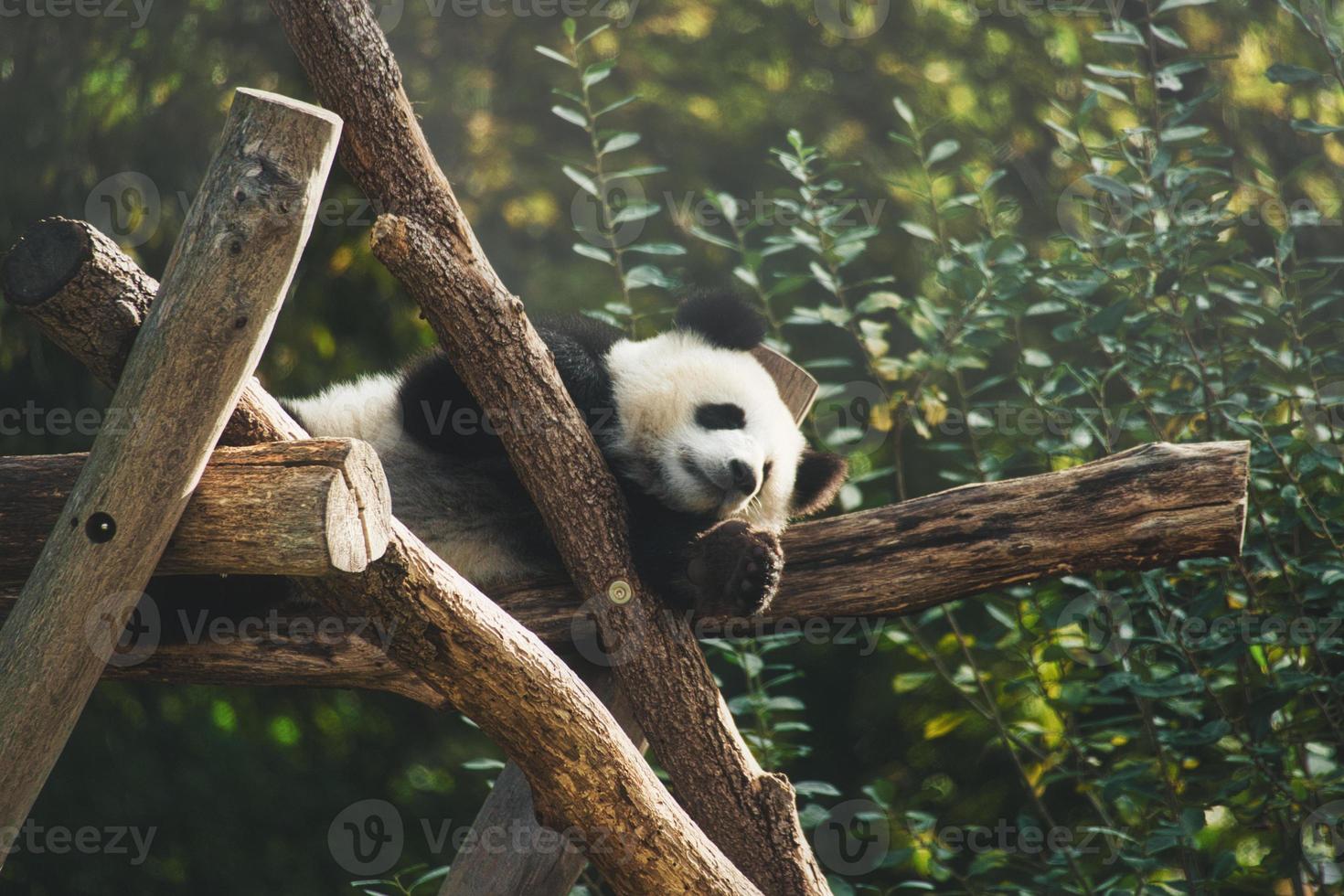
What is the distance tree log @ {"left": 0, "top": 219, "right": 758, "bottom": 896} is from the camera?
188cm

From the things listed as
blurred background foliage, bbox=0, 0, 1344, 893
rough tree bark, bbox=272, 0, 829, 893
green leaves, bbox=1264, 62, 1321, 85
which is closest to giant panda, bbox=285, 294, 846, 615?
rough tree bark, bbox=272, 0, 829, 893

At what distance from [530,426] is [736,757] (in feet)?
2.83

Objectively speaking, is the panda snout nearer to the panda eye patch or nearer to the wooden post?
the panda eye patch

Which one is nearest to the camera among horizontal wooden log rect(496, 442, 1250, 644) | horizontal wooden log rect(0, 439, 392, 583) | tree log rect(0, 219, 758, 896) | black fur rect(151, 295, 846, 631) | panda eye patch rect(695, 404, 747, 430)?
horizontal wooden log rect(0, 439, 392, 583)

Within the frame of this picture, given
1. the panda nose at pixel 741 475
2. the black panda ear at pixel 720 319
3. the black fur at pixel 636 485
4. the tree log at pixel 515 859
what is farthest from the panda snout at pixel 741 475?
the tree log at pixel 515 859

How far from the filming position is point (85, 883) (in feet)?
14.2

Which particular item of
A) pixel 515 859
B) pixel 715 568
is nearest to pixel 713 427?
→ pixel 715 568

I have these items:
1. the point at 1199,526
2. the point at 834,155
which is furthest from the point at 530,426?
the point at 834,155

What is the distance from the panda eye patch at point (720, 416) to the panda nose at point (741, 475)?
0.58ft

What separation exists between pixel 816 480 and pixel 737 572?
759mm

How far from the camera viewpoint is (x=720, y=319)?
321cm

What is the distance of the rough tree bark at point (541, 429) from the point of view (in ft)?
7.30

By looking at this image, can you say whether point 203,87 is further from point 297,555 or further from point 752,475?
point 297,555

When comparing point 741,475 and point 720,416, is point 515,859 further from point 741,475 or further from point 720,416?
point 720,416
